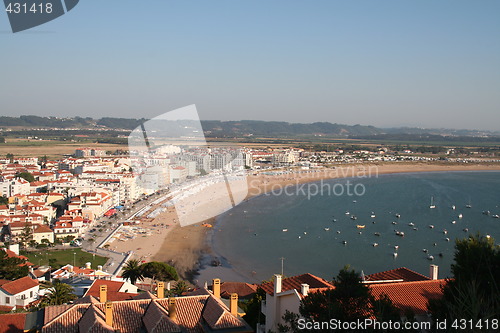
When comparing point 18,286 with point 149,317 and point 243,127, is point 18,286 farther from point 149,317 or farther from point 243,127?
point 243,127

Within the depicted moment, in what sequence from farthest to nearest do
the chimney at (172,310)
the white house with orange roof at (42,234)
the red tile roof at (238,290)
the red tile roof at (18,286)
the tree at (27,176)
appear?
the tree at (27,176), the white house with orange roof at (42,234), the red tile roof at (238,290), the red tile roof at (18,286), the chimney at (172,310)

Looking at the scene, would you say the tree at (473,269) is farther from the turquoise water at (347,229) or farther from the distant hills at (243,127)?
the distant hills at (243,127)

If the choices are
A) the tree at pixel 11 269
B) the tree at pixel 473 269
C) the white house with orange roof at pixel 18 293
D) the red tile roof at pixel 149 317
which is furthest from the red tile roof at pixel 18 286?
the tree at pixel 473 269

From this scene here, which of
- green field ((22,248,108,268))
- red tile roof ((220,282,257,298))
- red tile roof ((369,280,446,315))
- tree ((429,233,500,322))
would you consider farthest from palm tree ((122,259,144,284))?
tree ((429,233,500,322))

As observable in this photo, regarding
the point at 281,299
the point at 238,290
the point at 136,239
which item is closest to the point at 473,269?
the point at 281,299

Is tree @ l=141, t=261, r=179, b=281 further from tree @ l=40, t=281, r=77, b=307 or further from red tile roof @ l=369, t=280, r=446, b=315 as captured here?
red tile roof @ l=369, t=280, r=446, b=315
